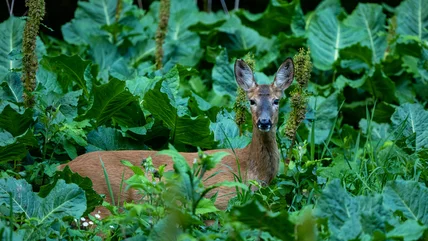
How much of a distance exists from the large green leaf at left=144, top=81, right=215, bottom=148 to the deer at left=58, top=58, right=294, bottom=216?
0.81 ft

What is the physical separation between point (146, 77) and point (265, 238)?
9.30ft

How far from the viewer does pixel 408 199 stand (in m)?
4.80

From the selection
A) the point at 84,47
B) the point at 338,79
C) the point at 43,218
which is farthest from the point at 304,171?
Answer: the point at 84,47

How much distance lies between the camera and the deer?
5805 mm

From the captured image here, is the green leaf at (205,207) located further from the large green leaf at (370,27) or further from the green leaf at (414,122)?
the large green leaf at (370,27)

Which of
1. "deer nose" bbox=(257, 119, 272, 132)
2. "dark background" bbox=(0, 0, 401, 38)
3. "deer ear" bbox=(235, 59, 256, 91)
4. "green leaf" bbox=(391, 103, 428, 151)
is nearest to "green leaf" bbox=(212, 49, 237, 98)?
"deer ear" bbox=(235, 59, 256, 91)

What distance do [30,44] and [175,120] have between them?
3.69 ft

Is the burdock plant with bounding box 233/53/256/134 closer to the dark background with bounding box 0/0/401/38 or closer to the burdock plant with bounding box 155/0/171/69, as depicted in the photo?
the burdock plant with bounding box 155/0/171/69

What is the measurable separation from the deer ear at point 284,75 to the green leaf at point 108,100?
1002mm

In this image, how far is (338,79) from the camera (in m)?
8.39

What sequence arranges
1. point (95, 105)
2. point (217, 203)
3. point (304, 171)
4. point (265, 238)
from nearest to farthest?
point (265, 238), point (304, 171), point (217, 203), point (95, 105)

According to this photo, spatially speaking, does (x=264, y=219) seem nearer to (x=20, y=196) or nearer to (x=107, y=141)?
(x=20, y=196)

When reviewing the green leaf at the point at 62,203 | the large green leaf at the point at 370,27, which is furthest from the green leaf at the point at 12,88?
the large green leaf at the point at 370,27

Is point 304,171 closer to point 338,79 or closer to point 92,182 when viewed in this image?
point 92,182
